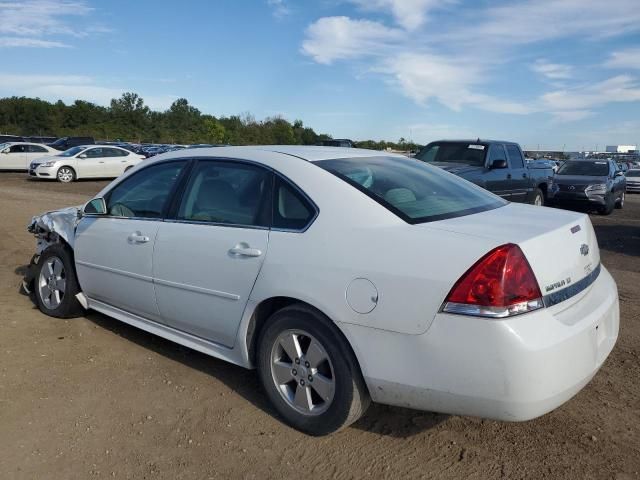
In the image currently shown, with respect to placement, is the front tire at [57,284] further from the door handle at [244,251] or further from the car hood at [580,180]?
the car hood at [580,180]

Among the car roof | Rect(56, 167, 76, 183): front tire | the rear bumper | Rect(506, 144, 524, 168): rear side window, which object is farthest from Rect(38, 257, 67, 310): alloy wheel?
Rect(56, 167, 76, 183): front tire

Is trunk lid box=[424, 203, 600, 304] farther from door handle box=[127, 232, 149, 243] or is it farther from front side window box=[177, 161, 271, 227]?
door handle box=[127, 232, 149, 243]

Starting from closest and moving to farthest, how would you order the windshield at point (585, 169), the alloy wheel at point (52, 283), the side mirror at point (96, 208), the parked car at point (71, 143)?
the side mirror at point (96, 208) < the alloy wheel at point (52, 283) < the windshield at point (585, 169) < the parked car at point (71, 143)

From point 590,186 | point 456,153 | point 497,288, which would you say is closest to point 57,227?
point 497,288

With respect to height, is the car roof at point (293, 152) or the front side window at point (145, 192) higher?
the car roof at point (293, 152)

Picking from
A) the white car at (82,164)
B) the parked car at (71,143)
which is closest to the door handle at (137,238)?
the white car at (82,164)

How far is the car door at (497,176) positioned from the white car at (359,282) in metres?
6.91

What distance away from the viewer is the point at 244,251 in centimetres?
332

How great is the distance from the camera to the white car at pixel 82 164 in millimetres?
21953

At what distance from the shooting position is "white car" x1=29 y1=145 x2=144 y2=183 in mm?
21953

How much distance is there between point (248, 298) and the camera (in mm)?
3301

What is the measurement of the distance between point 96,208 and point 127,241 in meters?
0.58

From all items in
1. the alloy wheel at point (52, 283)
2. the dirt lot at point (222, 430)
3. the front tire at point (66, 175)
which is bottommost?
the front tire at point (66, 175)

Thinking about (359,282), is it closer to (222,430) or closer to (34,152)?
(222,430)
